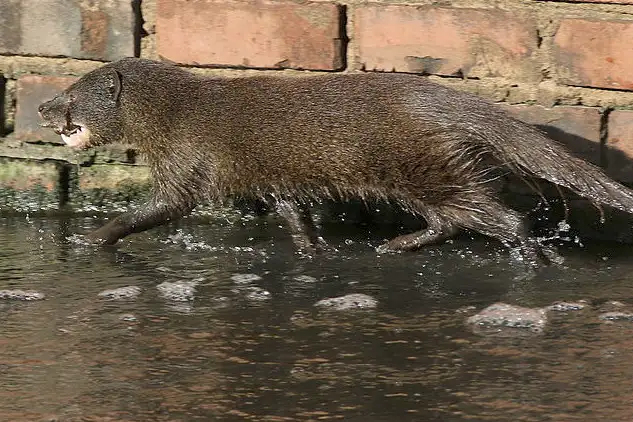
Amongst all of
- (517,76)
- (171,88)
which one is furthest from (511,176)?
(171,88)

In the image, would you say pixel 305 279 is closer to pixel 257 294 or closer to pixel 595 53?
pixel 257 294

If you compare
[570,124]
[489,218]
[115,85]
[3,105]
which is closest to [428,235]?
[489,218]

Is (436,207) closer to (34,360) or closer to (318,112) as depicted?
(318,112)

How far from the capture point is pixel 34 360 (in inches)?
121

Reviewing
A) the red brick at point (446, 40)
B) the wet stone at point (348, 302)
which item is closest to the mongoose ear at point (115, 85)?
the red brick at point (446, 40)

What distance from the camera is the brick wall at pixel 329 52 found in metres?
4.39

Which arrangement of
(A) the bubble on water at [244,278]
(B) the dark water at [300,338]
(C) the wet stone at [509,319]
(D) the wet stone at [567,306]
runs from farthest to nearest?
(A) the bubble on water at [244,278], (D) the wet stone at [567,306], (C) the wet stone at [509,319], (B) the dark water at [300,338]

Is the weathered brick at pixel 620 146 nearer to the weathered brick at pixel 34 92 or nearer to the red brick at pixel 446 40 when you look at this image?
the red brick at pixel 446 40

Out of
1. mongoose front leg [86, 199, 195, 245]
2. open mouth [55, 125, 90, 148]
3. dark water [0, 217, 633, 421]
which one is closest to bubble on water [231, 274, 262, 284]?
dark water [0, 217, 633, 421]

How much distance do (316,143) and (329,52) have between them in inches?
15.4

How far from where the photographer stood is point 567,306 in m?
3.54

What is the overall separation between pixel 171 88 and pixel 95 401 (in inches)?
82.3

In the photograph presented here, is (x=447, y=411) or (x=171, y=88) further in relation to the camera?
(x=171, y=88)

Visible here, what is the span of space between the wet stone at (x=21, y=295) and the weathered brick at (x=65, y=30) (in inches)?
55.7
